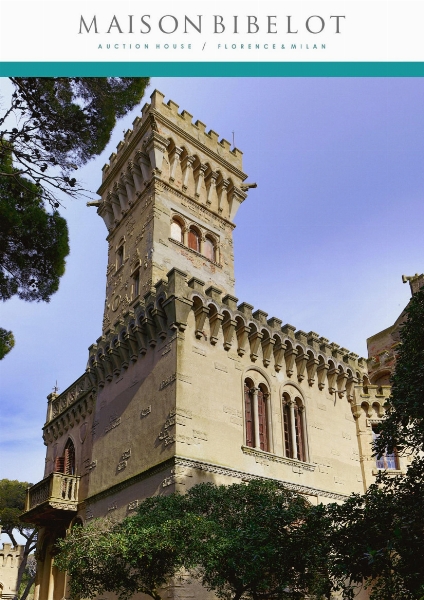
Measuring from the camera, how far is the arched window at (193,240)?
22.5m

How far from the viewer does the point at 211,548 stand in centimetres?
1082

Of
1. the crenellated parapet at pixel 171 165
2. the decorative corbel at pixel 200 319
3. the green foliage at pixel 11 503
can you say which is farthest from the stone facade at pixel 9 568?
the decorative corbel at pixel 200 319

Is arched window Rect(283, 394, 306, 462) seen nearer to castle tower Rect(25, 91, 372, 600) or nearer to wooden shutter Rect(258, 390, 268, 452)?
castle tower Rect(25, 91, 372, 600)

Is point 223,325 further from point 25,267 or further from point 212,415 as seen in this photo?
point 25,267

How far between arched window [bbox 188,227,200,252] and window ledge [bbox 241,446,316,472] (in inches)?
342

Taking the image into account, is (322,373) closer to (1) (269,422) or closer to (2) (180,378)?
(1) (269,422)

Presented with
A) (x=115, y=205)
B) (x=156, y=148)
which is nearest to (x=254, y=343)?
(x=156, y=148)

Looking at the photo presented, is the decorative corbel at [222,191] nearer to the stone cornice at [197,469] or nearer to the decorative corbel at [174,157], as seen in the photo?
the decorative corbel at [174,157]

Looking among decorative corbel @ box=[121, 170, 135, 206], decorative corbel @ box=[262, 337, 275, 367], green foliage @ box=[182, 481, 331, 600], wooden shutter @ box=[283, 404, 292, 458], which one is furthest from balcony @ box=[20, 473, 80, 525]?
decorative corbel @ box=[121, 170, 135, 206]

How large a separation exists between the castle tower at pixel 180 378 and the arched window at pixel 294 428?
0.04 meters

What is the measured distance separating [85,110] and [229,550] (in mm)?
9206

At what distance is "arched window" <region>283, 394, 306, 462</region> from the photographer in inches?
725

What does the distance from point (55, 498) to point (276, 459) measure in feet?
24.8

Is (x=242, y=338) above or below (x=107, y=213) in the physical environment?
below
